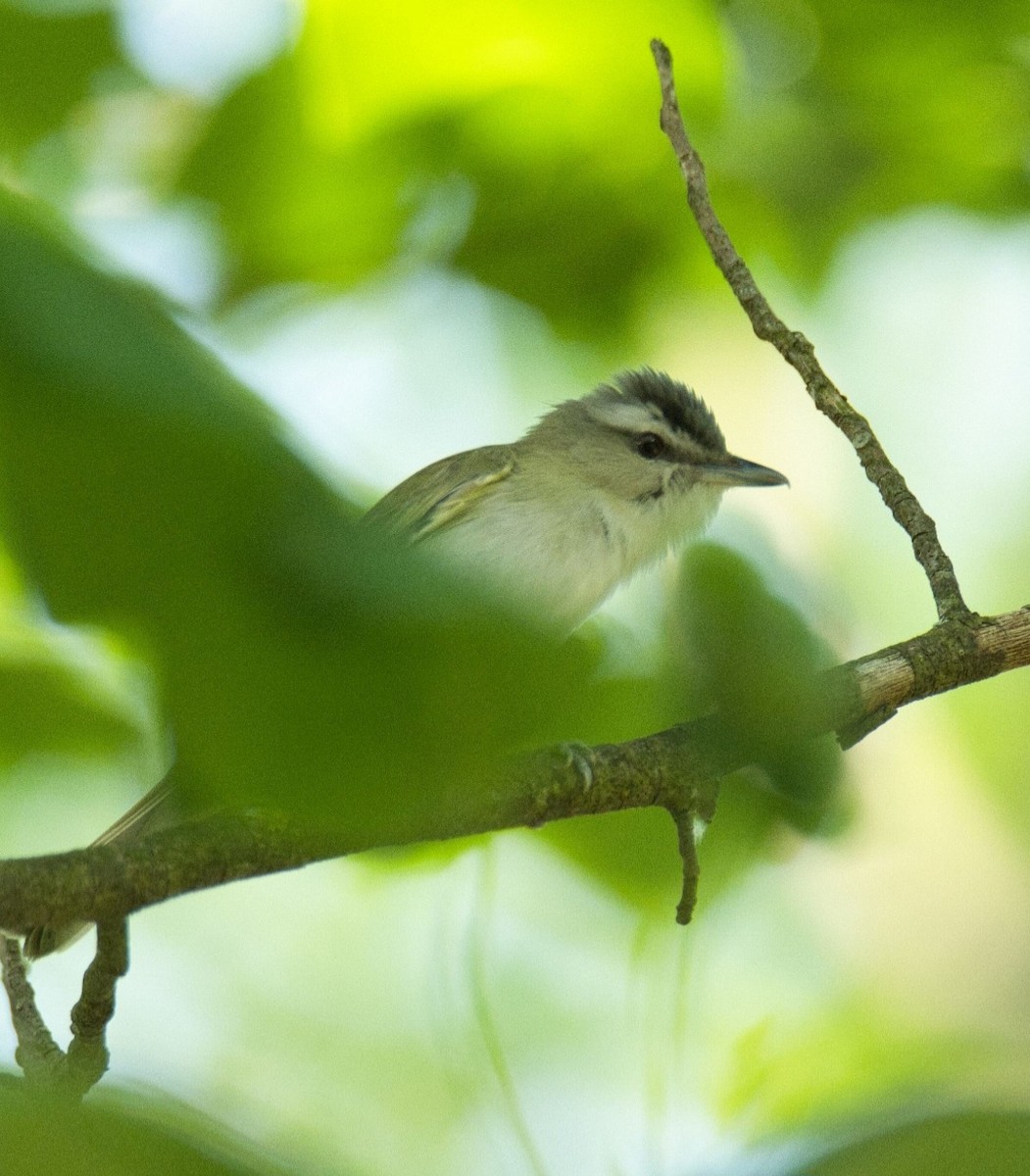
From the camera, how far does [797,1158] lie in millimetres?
551

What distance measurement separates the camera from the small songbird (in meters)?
3.86

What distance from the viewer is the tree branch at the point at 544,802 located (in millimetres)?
838

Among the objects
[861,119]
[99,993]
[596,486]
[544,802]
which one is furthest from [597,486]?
[99,993]

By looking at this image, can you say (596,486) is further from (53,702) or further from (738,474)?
(53,702)

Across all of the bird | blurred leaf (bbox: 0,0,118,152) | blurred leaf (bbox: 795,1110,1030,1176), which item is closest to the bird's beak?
the bird

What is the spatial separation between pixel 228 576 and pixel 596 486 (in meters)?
3.89

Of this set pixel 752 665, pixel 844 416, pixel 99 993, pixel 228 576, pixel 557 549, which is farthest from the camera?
pixel 557 549

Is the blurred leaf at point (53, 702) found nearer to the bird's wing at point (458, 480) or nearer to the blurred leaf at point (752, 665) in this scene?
the blurred leaf at point (752, 665)

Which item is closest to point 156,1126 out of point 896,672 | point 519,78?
point 896,672

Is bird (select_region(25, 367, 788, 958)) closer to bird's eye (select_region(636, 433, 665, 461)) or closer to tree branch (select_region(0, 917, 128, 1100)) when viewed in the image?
bird's eye (select_region(636, 433, 665, 461))

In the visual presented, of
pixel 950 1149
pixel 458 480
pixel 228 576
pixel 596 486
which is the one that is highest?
pixel 458 480

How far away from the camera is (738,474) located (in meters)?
4.26

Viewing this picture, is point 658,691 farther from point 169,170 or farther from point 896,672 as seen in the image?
point 169,170

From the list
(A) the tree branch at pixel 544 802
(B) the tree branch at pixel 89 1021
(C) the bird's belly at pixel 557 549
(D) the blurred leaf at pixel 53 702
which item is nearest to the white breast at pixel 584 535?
(C) the bird's belly at pixel 557 549
